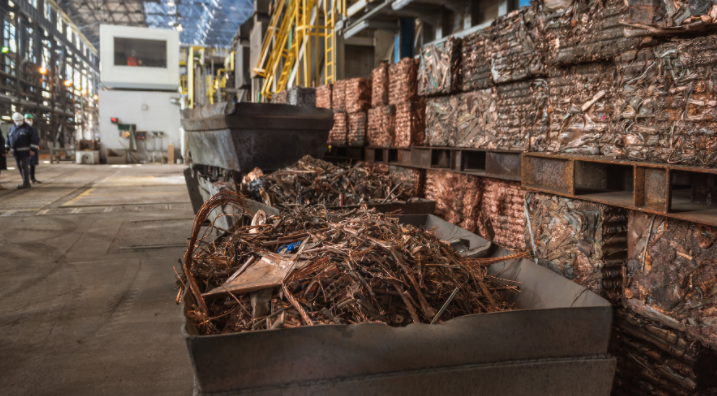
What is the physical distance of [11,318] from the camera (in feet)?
10.6

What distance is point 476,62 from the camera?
12.6ft

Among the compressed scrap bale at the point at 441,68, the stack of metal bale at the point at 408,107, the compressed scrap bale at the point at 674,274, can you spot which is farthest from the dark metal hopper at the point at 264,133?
the compressed scrap bale at the point at 674,274

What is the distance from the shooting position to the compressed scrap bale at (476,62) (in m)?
3.71

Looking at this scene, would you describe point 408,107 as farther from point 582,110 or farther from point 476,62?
point 582,110

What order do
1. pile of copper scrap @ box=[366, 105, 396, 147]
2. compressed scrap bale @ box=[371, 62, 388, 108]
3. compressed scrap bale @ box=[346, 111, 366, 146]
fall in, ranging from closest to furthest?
pile of copper scrap @ box=[366, 105, 396, 147], compressed scrap bale @ box=[371, 62, 388, 108], compressed scrap bale @ box=[346, 111, 366, 146]

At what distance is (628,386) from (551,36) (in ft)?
6.36

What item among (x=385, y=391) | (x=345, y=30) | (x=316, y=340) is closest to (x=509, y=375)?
(x=385, y=391)

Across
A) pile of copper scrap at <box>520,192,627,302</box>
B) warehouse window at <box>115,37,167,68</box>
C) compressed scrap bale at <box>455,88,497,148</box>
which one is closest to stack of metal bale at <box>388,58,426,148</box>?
compressed scrap bale at <box>455,88,497,148</box>

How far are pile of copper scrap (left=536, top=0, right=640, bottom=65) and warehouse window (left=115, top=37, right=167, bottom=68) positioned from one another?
24937 millimetres

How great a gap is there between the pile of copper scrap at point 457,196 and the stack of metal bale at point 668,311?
5.99 feet

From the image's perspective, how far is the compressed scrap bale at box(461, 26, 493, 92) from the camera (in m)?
3.71

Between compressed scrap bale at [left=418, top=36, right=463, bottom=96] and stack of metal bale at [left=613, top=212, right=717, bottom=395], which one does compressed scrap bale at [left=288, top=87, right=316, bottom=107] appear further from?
stack of metal bale at [left=613, top=212, right=717, bottom=395]

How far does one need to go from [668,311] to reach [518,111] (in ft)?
6.11

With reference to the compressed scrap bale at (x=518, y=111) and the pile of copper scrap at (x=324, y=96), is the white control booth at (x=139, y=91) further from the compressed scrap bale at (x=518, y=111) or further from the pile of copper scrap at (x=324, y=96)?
the compressed scrap bale at (x=518, y=111)
